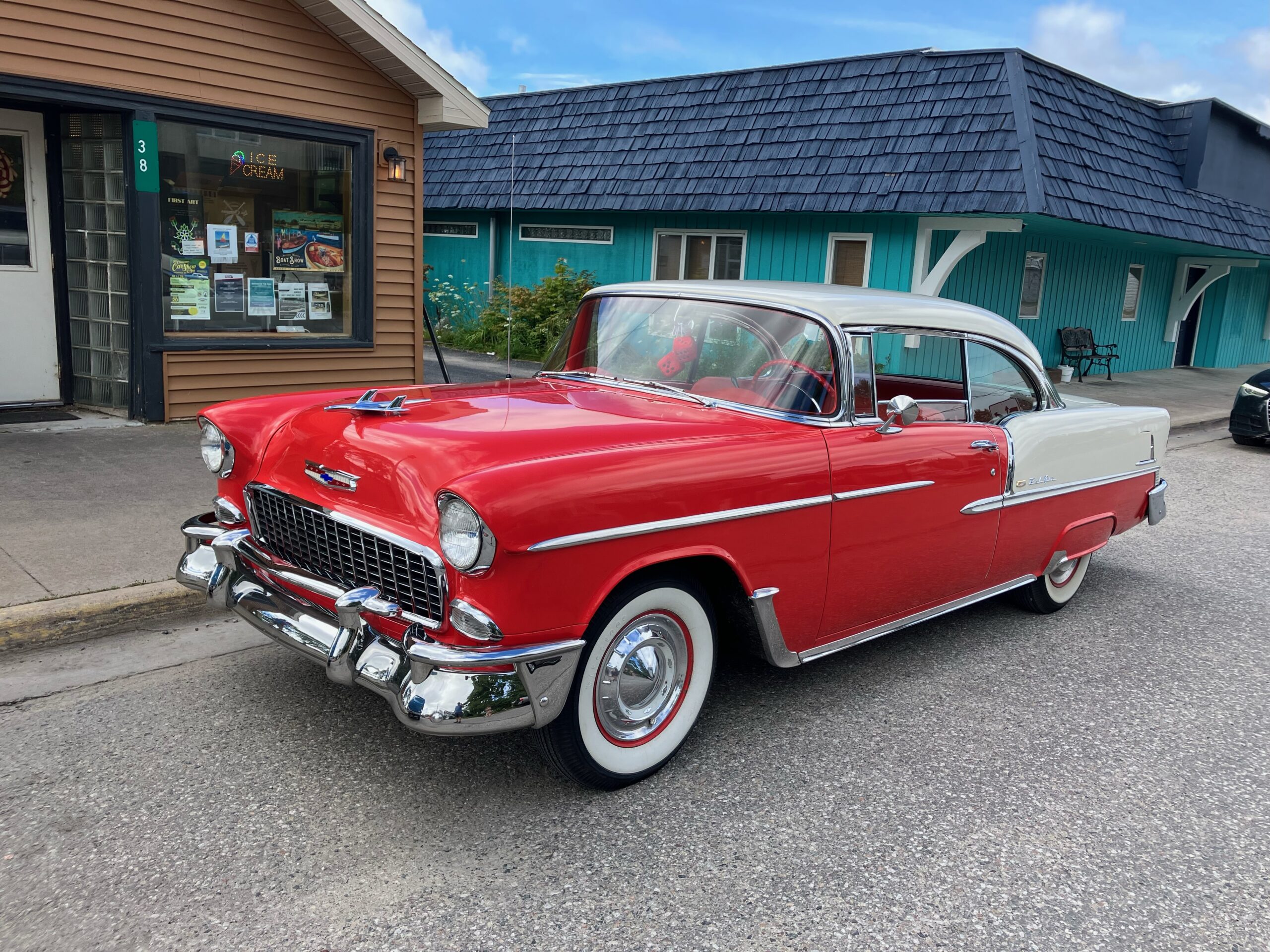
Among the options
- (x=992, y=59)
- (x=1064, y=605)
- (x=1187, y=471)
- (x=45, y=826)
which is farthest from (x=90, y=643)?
(x=992, y=59)

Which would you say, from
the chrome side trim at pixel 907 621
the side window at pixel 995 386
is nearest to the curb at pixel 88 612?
the chrome side trim at pixel 907 621

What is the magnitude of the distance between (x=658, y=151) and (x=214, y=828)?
13703 millimetres

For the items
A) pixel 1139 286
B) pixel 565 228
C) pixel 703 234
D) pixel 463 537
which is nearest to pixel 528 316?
pixel 565 228

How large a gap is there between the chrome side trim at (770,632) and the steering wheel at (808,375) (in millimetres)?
740

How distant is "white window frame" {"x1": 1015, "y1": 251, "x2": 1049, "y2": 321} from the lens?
15.1m

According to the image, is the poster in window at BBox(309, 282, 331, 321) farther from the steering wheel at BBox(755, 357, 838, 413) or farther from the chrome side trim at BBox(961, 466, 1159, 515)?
the chrome side trim at BBox(961, 466, 1159, 515)

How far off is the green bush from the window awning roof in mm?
6165

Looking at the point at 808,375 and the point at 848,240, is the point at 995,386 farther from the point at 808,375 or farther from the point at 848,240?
the point at 848,240

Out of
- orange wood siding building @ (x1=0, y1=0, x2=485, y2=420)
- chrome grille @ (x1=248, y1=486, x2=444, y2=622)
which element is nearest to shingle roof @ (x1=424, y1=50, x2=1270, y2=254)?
orange wood siding building @ (x1=0, y1=0, x2=485, y2=420)

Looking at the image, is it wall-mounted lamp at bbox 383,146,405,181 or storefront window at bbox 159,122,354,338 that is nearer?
storefront window at bbox 159,122,354,338

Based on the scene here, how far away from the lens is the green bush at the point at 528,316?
50.4ft

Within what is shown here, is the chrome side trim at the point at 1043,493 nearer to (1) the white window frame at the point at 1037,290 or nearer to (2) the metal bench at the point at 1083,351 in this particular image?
(1) the white window frame at the point at 1037,290

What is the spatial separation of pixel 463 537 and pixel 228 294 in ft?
21.0

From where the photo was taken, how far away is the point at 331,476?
10.1 feet
